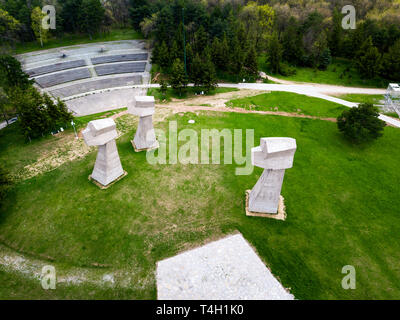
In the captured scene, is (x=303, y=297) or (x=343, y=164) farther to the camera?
(x=343, y=164)

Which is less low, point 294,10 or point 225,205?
point 294,10

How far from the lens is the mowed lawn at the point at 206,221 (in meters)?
15.3

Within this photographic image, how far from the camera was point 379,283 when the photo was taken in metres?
15.0

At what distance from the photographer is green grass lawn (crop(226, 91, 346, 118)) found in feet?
109

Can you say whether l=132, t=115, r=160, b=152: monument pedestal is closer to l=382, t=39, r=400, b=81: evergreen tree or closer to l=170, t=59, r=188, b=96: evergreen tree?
l=170, t=59, r=188, b=96: evergreen tree

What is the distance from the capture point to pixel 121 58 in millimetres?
51969

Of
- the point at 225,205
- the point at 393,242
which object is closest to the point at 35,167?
the point at 225,205

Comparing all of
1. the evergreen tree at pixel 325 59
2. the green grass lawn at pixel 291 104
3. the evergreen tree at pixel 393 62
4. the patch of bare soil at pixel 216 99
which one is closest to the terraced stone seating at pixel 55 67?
the patch of bare soil at pixel 216 99

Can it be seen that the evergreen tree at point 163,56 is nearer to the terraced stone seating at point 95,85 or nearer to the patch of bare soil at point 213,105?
the terraced stone seating at point 95,85

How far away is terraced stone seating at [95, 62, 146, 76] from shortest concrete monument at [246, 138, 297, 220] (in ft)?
124

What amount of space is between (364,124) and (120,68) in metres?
42.6

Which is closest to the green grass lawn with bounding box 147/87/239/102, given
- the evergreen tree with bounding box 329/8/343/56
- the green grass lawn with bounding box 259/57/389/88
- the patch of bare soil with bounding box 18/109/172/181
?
the patch of bare soil with bounding box 18/109/172/181
